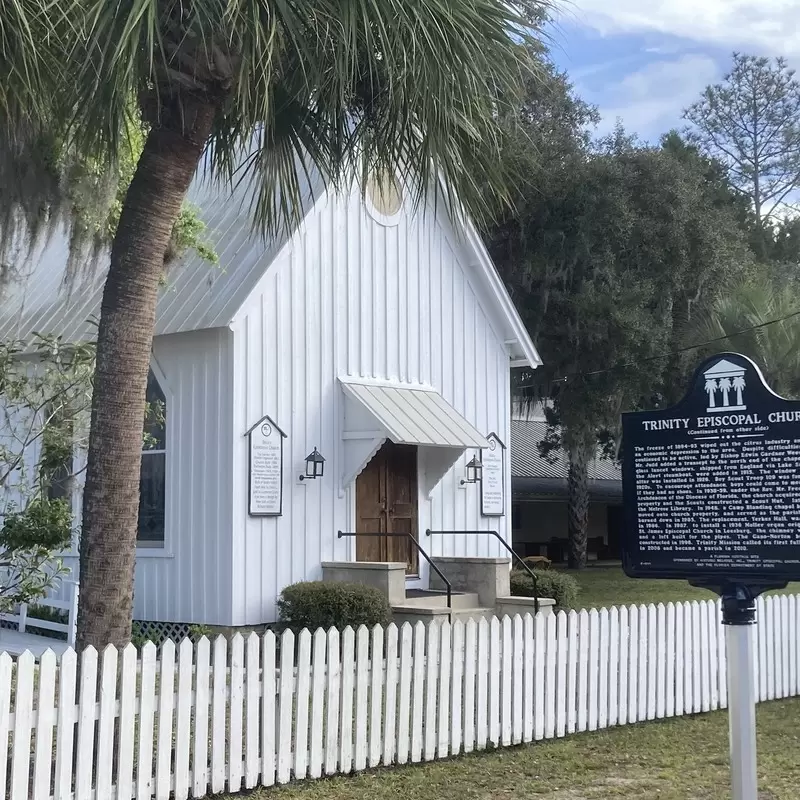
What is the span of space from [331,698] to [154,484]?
6.85 meters

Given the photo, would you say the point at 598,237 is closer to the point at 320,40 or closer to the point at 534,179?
the point at 534,179

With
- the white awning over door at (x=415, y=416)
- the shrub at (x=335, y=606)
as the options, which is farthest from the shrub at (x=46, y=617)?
the white awning over door at (x=415, y=416)

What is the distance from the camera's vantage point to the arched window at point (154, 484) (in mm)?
13844

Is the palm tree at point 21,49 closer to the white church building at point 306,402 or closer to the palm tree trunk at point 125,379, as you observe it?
the palm tree trunk at point 125,379

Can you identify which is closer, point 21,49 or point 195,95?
point 21,49

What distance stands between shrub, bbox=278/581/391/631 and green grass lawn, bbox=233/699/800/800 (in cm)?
368

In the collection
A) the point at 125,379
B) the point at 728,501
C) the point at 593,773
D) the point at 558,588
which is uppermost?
the point at 125,379

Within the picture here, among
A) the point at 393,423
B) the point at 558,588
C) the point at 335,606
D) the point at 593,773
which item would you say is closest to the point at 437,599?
the point at 558,588

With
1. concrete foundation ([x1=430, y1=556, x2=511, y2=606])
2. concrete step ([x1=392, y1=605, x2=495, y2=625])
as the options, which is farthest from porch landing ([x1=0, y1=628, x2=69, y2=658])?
concrete foundation ([x1=430, y1=556, x2=511, y2=606])

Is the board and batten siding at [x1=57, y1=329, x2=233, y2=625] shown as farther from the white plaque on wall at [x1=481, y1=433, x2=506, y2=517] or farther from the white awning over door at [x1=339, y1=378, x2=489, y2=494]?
the white plaque on wall at [x1=481, y1=433, x2=506, y2=517]

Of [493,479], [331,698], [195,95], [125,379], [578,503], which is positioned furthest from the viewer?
[578,503]

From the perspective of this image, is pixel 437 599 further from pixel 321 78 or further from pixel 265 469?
pixel 321 78

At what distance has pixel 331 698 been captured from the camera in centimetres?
772

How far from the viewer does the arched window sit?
13844 mm
